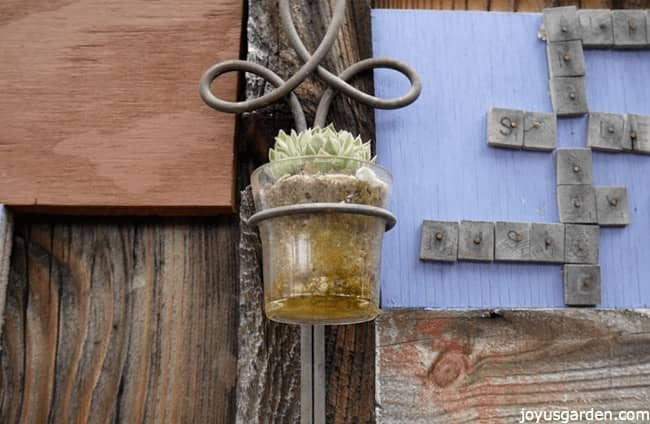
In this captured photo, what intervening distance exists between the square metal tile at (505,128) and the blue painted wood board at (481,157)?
0.02 metres

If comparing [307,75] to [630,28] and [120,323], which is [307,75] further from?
[630,28]

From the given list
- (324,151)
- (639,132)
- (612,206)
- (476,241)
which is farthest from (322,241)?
(639,132)

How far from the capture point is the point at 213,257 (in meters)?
1.76

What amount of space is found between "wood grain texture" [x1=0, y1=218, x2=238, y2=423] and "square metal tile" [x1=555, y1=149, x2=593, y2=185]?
0.67m

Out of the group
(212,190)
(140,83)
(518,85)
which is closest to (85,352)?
(212,190)

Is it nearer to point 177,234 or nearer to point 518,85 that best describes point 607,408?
point 518,85

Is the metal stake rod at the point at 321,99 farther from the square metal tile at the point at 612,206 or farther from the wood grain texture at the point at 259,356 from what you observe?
the square metal tile at the point at 612,206

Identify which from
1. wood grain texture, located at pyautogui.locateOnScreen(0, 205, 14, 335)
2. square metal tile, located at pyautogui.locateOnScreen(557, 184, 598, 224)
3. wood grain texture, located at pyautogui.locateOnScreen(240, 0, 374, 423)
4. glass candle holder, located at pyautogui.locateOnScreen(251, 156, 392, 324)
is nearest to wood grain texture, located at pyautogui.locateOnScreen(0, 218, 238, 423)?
wood grain texture, located at pyautogui.locateOnScreen(0, 205, 14, 335)

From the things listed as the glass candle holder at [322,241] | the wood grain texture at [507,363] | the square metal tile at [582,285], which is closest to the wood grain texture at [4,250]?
the glass candle holder at [322,241]

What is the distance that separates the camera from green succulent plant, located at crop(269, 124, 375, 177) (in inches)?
56.7

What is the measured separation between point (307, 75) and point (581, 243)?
2.08 feet

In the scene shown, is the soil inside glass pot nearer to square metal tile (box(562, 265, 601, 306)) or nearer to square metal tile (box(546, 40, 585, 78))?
square metal tile (box(562, 265, 601, 306))

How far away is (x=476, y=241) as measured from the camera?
1727mm

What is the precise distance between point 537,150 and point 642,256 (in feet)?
0.98
